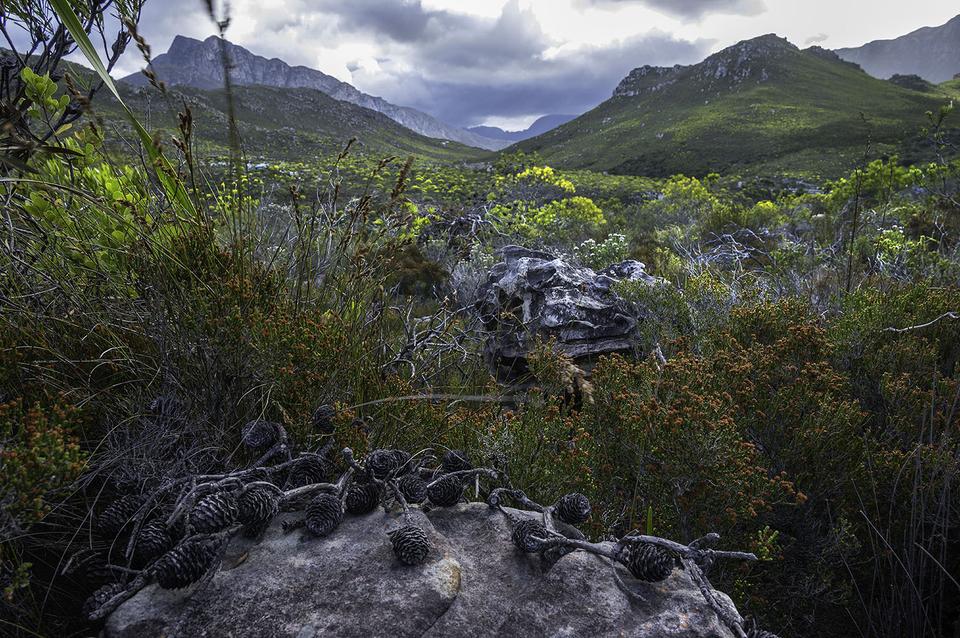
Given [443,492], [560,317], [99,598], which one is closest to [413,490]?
[443,492]

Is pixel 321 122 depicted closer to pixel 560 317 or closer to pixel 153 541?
pixel 560 317

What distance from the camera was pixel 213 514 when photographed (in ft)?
4.33

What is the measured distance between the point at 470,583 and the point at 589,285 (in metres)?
4.02

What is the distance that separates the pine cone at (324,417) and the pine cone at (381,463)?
297mm

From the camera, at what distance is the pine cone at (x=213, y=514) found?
1300mm

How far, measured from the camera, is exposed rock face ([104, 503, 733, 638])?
118 centimetres

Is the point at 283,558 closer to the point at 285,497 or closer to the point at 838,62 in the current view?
the point at 285,497

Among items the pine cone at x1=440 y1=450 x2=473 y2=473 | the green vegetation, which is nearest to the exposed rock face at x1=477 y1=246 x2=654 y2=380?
the green vegetation

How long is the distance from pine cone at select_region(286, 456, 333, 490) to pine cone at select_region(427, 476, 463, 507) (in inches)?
15.4

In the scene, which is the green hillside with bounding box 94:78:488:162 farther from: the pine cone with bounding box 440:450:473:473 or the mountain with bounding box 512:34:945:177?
the pine cone with bounding box 440:450:473:473

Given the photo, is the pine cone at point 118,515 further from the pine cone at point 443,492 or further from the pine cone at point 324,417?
the pine cone at point 443,492

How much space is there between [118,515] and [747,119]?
8298 cm

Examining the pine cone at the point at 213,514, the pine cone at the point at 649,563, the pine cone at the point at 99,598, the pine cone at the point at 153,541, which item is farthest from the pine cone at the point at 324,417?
the pine cone at the point at 649,563

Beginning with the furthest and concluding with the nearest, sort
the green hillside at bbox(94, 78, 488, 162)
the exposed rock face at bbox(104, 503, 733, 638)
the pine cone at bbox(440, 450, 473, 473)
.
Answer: the green hillside at bbox(94, 78, 488, 162) < the pine cone at bbox(440, 450, 473, 473) < the exposed rock face at bbox(104, 503, 733, 638)
